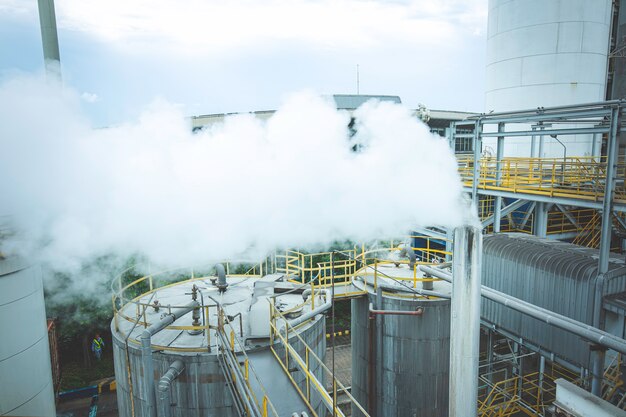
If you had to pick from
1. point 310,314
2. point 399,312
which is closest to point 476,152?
point 399,312

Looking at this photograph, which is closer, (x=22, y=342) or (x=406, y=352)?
(x=22, y=342)

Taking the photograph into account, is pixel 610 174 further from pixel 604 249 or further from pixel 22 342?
pixel 22 342

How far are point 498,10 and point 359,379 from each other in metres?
19.1

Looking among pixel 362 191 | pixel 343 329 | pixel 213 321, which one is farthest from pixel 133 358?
pixel 343 329

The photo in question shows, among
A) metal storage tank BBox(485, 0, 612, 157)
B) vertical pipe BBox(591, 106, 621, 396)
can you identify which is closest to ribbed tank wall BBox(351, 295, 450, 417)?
vertical pipe BBox(591, 106, 621, 396)

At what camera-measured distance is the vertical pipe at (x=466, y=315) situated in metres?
6.10

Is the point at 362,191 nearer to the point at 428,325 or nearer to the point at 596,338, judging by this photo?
the point at 428,325

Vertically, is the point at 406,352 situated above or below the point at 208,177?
below

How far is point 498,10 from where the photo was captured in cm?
2130

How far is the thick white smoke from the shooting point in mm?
7902

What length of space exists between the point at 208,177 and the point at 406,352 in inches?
285

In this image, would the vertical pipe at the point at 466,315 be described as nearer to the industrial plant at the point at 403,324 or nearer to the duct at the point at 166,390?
the industrial plant at the point at 403,324

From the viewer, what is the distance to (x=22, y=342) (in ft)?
29.6

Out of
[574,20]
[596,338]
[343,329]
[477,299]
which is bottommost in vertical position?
[343,329]
